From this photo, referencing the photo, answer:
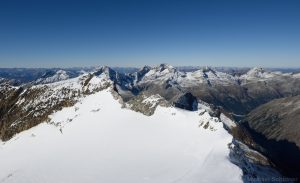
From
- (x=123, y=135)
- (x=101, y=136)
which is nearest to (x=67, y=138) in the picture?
(x=101, y=136)

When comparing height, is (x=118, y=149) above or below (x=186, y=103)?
below

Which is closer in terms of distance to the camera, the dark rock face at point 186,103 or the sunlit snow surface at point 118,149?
the sunlit snow surface at point 118,149

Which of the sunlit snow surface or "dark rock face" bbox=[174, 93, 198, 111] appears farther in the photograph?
"dark rock face" bbox=[174, 93, 198, 111]

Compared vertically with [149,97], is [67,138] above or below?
below

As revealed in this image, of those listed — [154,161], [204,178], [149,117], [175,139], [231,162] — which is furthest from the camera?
[149,117]

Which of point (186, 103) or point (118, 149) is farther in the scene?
point (186, 103)

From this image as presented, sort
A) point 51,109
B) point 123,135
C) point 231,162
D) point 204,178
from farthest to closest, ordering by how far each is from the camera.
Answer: point 51,109, point 123,135, point 231,162, point 204,178

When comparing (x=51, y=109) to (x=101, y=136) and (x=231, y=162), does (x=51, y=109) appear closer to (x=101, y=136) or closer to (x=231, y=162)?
(x=101, y=136)

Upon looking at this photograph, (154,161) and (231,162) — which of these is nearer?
(231,162)
